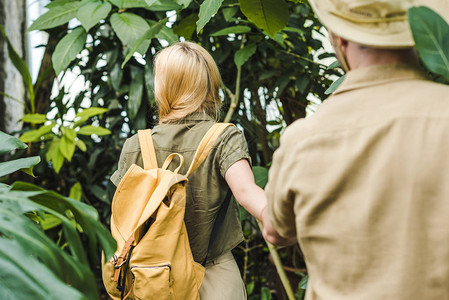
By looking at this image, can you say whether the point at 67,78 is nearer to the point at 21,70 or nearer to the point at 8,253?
the point at 21,70

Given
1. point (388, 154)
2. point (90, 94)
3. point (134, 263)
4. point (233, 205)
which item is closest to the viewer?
point (388, 154)

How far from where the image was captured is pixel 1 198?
872 mm

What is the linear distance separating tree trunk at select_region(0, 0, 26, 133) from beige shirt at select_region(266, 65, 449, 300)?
116 inches

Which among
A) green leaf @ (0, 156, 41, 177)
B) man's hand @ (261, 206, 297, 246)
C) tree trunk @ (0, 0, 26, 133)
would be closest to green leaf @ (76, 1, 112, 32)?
green leaf @ (0, 156, 41, 177)

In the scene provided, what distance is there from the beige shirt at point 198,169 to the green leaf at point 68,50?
0.98 meters

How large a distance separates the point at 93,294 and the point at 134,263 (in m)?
0.48

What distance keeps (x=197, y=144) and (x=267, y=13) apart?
0.43 meters

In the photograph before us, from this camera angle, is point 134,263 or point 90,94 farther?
point 90,94

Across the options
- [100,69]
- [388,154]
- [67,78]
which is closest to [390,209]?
[388,154]

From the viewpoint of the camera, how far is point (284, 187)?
2.69ft

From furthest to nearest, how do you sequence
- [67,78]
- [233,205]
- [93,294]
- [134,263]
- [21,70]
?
[67,78] → [21,70] → [233,205] → [134,263] → [93,294]

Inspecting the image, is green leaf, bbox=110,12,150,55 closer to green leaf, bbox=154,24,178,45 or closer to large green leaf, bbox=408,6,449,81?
green leaf, bbox=154,24,178,45

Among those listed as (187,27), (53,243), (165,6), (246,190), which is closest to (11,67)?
(165,6)

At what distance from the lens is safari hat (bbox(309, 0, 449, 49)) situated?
2.50 feet
